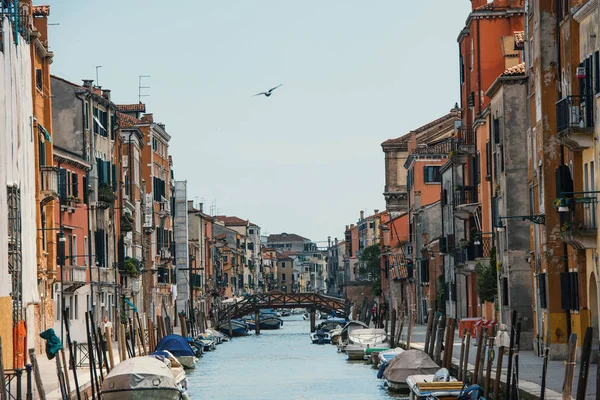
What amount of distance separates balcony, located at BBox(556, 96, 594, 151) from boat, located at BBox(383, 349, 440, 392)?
9.86m

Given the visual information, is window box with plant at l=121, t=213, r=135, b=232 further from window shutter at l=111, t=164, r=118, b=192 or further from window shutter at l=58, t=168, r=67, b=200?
window shutter at l=58, t=168, r=67, b=200

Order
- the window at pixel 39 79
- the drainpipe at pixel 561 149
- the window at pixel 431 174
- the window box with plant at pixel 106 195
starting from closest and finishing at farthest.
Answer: the drainpipe at pixel 561 149
the window at pixel 39 79
the window box with plant at pixel 106 195
the window at pixel 431 174

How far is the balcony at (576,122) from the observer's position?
29406 mm

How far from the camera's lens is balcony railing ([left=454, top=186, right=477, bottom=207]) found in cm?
5347

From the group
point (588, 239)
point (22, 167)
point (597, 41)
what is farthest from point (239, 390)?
point (597, 41)

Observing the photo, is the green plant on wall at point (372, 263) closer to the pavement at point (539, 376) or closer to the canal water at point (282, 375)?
the canal water at point (282, 375)

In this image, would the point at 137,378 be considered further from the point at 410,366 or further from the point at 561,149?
the point at 561,149

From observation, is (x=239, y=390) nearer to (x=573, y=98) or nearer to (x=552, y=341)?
(x=552, y=341)

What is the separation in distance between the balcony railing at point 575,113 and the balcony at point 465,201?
72.8 ft

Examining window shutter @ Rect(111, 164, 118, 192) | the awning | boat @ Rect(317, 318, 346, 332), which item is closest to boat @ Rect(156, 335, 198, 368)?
window shutter @ Rect(111, 164, 118, 192)

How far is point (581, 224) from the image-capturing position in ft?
100

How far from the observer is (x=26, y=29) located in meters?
38.8

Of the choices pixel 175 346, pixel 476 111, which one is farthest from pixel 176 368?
pixel 476 111

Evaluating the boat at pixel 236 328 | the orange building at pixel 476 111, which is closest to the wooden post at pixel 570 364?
the orange building at pixel 476 111
